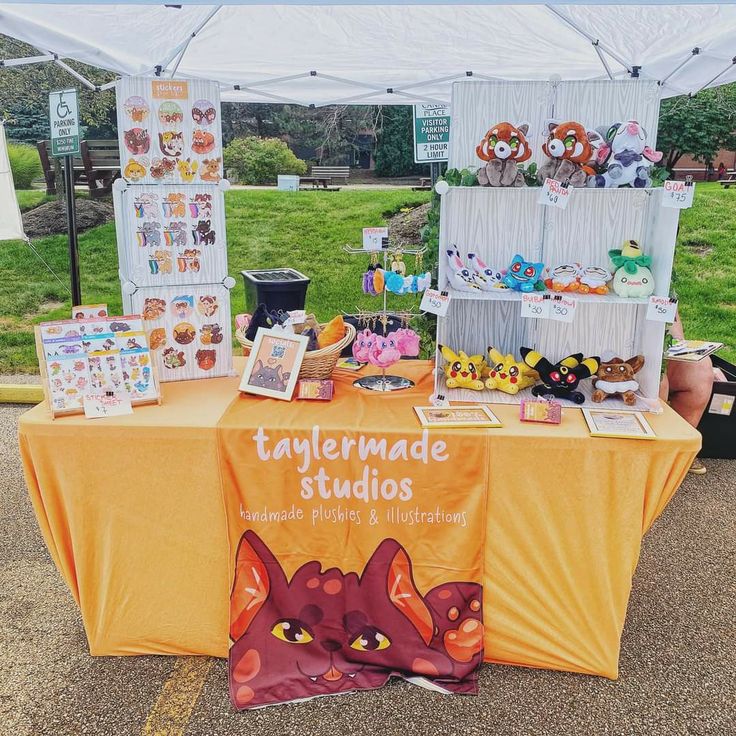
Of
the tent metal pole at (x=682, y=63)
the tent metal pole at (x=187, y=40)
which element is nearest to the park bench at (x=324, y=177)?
the tent metal pole at (x=187, y=40)

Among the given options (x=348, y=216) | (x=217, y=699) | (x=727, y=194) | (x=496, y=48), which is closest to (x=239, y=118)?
(x=348, y=216)

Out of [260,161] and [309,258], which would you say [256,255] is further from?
[260,161]

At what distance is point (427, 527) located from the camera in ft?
7.61

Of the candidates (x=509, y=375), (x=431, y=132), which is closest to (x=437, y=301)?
(x=509, y=375)

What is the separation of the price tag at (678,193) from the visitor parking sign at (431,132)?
2.76m

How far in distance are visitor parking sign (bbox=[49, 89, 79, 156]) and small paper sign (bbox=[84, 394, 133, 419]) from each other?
6.28 feet

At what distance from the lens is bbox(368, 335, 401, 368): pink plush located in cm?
258

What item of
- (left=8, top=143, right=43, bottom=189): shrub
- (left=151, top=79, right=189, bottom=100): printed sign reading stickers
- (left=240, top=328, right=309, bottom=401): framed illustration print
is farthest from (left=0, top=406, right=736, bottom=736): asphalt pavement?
(left=8, top=143, right=43, bottom=189): shrub

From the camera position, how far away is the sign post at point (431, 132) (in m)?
4.96

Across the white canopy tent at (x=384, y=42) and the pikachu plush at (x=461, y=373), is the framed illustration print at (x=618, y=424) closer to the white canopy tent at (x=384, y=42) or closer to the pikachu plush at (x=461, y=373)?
the pikachu plush at (x=461, y=373)

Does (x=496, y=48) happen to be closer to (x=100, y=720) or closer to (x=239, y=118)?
(x=100, y=720)

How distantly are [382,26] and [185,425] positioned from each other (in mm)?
2675

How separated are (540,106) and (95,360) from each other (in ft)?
6.47

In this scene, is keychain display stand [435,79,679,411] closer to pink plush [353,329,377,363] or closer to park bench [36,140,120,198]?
pink plush [353,329,377,363]
